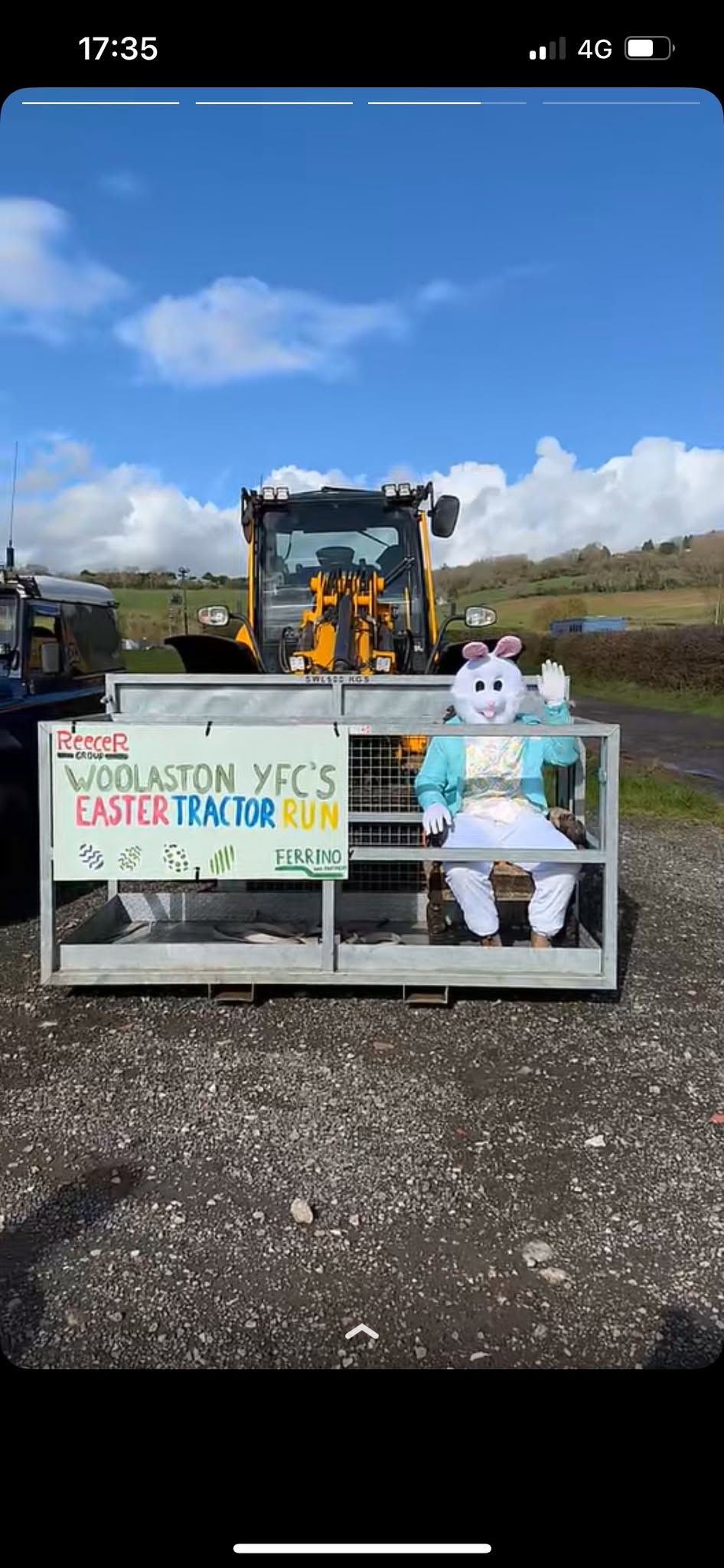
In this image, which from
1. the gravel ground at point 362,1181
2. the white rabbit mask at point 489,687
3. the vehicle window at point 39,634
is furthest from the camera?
the vehicle window at point 39,634

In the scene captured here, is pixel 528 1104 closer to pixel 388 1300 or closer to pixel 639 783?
pixel 388 1300

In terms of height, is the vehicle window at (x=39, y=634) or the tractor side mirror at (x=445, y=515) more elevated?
the tractor side mirror at (x=445, y=515)

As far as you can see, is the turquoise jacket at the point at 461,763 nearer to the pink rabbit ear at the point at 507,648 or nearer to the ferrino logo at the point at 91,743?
the pink rabbit ear at the point at 507,648

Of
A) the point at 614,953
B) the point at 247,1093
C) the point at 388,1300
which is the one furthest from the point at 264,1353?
the point at 614,953

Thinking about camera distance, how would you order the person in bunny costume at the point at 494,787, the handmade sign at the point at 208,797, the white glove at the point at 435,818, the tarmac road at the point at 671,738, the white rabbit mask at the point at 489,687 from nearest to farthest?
the handmade sign at the point at 208,797
the white glove at the point at 435,818
the person in bunny costume at the point at 494,787
the white rabbit mask at the point at 489,687
the tarmac road at the point at 671,738

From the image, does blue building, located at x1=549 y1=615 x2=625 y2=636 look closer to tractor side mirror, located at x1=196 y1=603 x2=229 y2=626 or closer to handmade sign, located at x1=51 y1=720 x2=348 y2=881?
tractor side mirror, located at x1=196 y1=603 x2=229 y2=626

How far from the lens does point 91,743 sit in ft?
13.1

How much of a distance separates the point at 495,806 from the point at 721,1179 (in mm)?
1943

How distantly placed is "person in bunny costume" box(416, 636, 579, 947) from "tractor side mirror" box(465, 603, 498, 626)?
1.76m

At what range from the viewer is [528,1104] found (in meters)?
3.29

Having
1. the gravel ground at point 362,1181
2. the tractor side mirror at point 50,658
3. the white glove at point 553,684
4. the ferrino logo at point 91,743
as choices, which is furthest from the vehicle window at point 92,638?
the white glove at point 553,684

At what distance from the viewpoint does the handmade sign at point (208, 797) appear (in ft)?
13.0

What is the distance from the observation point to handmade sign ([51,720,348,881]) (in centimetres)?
397

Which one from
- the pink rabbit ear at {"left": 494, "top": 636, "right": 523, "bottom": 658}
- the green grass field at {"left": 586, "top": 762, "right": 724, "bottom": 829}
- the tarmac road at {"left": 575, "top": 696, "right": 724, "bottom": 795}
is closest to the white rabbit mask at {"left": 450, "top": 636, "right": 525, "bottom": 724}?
the pink rabbit ear at {"left": 494, "top": 636, "right": 523, "bottom": 658}
